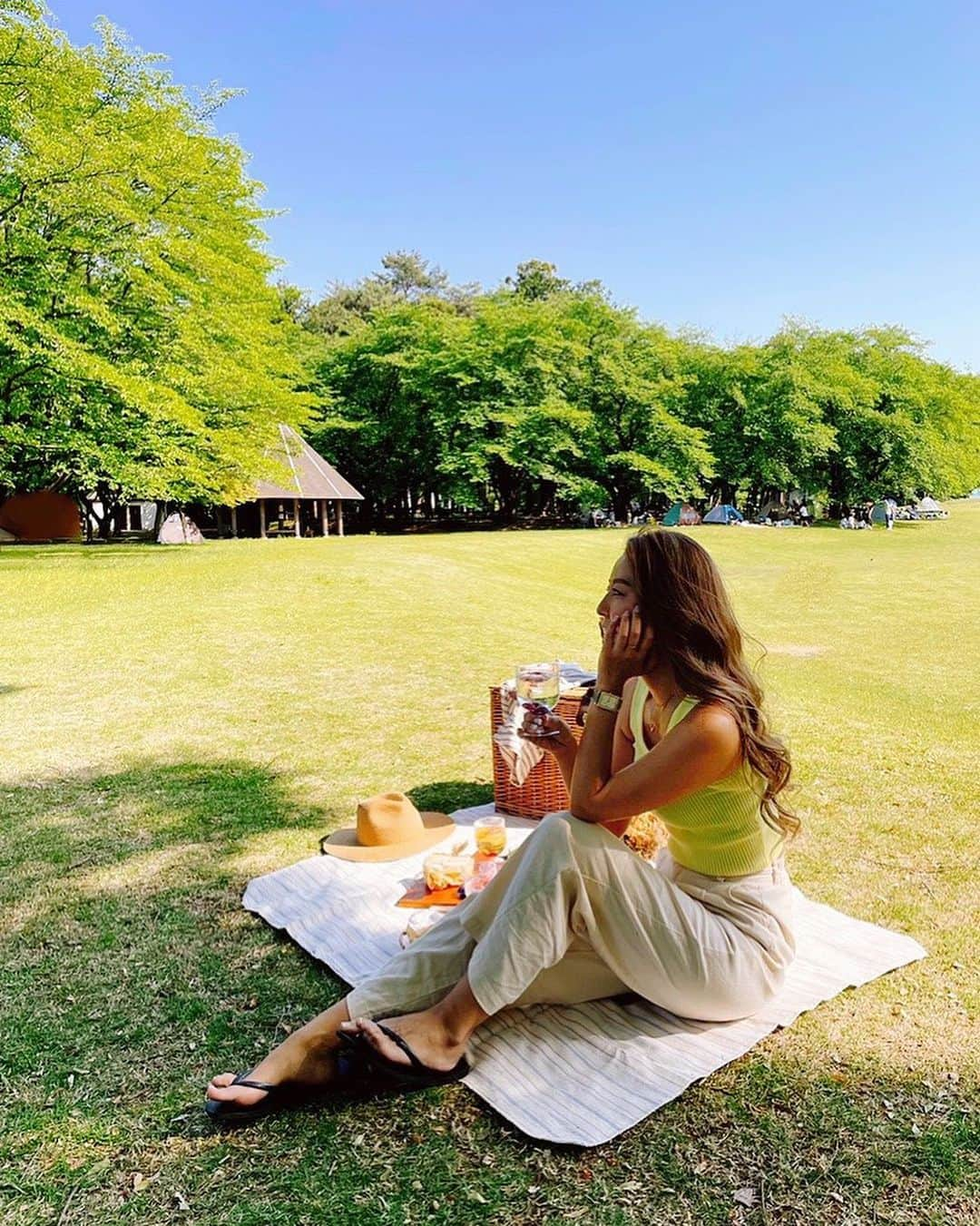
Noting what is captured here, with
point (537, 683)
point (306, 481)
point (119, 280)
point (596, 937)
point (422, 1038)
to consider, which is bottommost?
point (422, 1038)

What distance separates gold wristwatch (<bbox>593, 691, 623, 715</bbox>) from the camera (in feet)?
9.02

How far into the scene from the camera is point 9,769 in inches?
235

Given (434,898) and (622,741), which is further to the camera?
(434,898)

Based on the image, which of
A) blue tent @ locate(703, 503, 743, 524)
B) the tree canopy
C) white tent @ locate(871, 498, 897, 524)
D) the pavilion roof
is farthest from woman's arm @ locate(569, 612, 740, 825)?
white tent @ locate(871, 498, 897, 524)

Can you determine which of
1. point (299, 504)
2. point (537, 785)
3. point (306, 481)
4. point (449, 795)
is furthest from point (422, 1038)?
point (299, 504)

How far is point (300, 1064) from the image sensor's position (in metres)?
2.49

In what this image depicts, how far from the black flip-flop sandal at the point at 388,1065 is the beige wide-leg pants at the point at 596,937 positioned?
9 centimetres

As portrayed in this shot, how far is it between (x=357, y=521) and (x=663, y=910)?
1641 inches

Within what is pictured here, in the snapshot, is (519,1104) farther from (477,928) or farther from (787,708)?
(787,708)

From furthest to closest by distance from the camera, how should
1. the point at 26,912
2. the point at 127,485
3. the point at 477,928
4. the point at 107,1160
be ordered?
1. the point at 127,485
2. the point at 26,912
3. the point at 477,928
4. the point at 107,1160

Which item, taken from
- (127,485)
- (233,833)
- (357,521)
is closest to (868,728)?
(233,833)

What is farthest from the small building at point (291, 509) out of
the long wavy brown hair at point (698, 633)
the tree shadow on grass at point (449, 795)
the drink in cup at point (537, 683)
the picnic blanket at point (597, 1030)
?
the long wavy brown hair at point (698, 633)

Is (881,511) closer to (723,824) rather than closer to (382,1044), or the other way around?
(723,824)

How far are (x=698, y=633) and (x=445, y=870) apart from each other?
184cm
